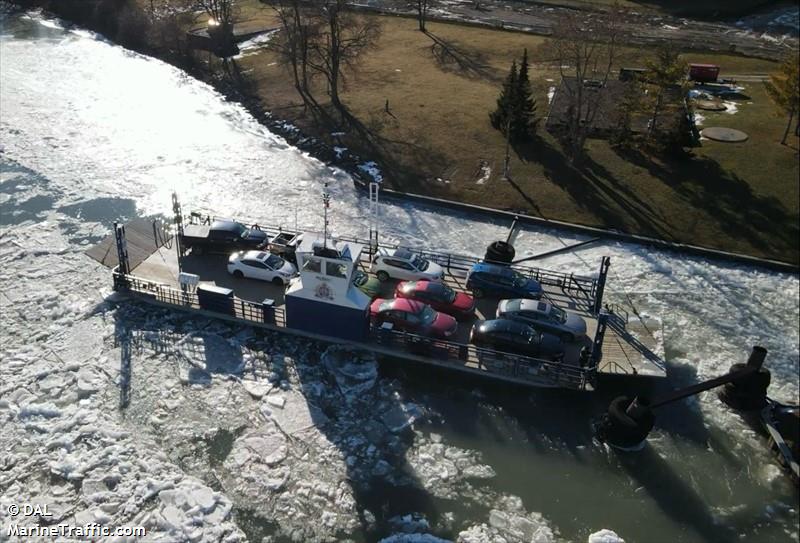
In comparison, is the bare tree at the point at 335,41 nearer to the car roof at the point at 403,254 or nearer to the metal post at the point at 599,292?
the car roof at the point at 403,254

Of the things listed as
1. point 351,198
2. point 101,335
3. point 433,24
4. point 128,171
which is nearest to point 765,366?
point 351,198

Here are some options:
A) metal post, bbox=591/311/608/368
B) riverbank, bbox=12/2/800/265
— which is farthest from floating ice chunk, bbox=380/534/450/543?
riverbank, bbox=12/2/800/265

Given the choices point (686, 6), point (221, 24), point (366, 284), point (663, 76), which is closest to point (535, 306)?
point (366, 284)

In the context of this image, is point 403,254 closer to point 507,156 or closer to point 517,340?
point 517,340

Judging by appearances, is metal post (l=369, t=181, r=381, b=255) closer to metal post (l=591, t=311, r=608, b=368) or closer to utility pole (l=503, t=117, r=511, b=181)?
utility pole (l=503, t=117, r=511, b=181)

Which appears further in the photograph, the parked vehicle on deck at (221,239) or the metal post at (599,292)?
the parked vehicle on deck at (221,239)

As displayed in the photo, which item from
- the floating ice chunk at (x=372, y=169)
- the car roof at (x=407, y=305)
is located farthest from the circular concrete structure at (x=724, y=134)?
the car roof at (x=407, y=305)

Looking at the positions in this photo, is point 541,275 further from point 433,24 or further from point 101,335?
point 433,24
